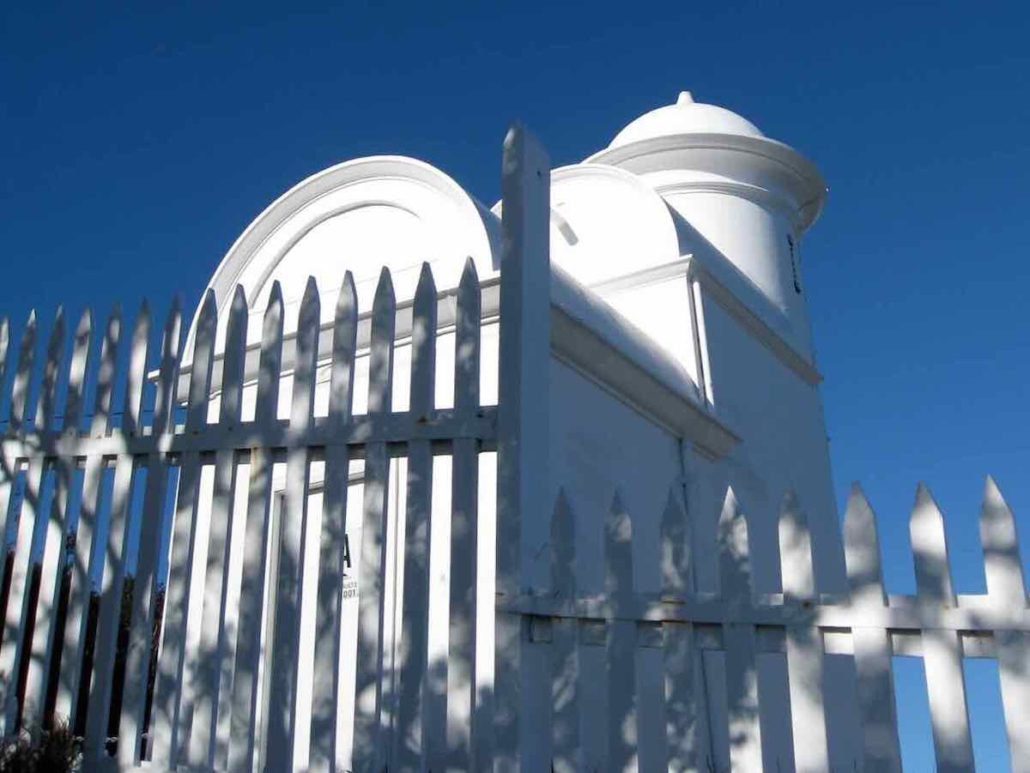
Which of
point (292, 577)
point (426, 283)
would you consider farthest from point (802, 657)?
point (426, 283)

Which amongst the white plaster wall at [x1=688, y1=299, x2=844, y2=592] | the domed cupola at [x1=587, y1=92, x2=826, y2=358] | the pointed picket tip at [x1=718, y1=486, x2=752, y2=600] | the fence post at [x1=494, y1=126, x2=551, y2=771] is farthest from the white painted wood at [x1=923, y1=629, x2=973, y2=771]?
the domed cupola at [x1=587, y1=92, x2=826, y2=358]

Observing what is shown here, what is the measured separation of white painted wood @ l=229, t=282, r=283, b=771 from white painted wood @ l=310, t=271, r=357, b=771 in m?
0.25

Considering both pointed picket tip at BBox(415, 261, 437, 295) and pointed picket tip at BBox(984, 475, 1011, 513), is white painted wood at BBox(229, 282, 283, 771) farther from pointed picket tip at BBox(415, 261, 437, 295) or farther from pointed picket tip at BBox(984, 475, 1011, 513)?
pointed picket tip at BBox(984, 475, 1011, 513)

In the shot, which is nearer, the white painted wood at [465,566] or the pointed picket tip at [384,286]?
the white painted wood at [465,566]

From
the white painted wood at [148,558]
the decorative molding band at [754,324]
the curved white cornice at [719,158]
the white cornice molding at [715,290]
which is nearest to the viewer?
the white painted wood at [148,558]

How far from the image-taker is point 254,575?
4.04m

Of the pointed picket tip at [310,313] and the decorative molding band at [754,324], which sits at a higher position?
the decorative molding band at [754,324]

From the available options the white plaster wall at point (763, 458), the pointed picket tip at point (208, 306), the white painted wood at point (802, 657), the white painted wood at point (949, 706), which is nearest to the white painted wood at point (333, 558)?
the pointed picket tip at point (208, 306)

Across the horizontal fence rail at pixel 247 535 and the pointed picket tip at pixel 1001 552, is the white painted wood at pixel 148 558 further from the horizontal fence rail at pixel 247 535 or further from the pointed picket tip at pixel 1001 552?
the pointed picket tip at pixel 1001 552

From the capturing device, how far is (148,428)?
4.48 meters

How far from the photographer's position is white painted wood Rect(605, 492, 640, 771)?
3.39 metres

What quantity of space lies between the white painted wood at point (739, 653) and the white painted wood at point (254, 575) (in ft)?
5.61

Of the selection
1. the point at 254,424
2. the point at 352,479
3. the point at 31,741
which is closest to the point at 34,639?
the point at 31,741

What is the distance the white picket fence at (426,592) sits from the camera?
3.15m
